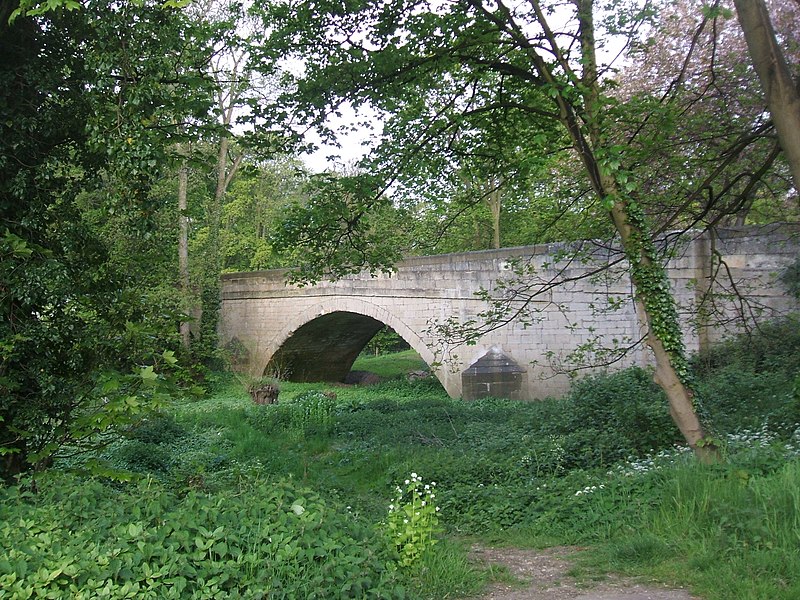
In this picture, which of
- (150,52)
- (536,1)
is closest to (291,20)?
(536,1)

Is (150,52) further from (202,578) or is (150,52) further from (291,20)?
(202,578)

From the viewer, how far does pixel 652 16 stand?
235 inches

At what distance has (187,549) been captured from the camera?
11.0 feet

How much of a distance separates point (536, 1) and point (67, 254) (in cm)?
442

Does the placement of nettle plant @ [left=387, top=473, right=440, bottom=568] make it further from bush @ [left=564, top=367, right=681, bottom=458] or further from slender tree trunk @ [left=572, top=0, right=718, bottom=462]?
bush @ [left=564, top=367, right=681, bottom=458]

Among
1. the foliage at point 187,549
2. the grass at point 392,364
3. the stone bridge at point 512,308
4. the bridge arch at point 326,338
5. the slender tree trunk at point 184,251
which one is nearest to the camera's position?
the foliage at point 187,549

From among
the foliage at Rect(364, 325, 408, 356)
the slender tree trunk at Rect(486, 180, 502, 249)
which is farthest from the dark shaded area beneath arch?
the slender tree trunk at Rect(486, 180, 502, 249)

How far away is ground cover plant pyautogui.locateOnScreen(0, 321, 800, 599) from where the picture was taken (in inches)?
130

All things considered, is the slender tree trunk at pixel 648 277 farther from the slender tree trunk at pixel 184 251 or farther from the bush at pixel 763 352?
the slender tree trunk at pixel 184 251

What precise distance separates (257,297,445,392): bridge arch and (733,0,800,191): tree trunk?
12.6 meters

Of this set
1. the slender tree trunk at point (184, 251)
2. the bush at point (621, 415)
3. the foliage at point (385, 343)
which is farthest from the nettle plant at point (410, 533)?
the foliage at point (385, 343)

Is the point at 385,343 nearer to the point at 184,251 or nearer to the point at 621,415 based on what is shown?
the point at 184,251

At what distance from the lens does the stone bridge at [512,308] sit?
30.7ft

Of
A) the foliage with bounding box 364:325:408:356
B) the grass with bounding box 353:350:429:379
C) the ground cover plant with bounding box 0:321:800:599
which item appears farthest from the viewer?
the foliage with bounding box 364:325:408:356
